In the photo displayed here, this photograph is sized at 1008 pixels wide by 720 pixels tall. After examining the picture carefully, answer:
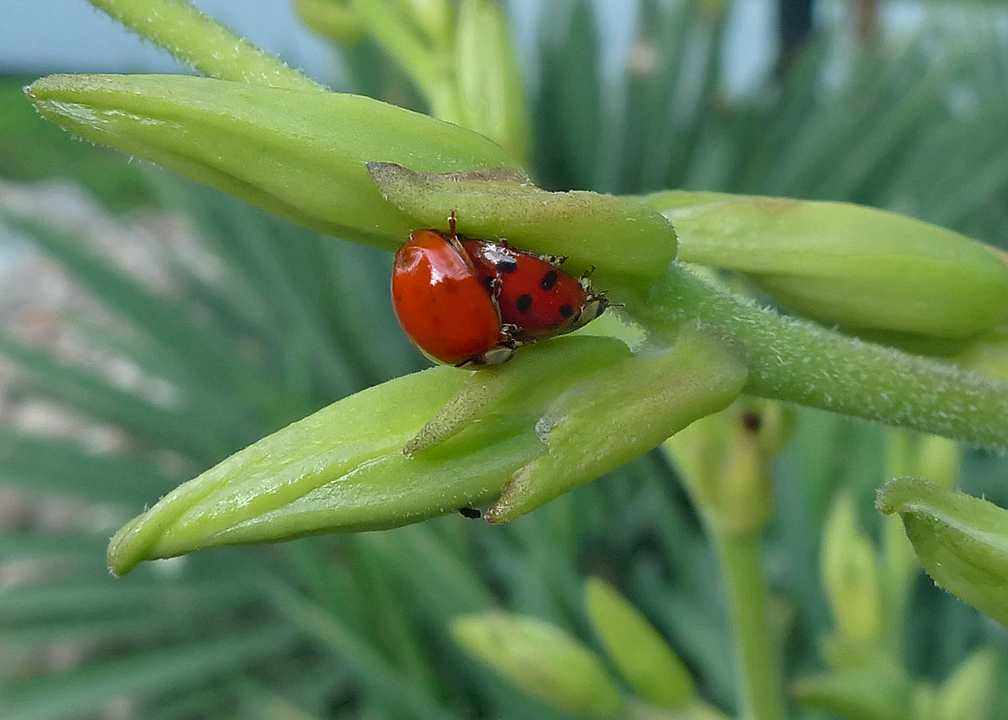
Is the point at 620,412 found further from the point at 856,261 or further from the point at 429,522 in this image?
the point at 429,522

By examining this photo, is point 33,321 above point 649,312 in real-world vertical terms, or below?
below

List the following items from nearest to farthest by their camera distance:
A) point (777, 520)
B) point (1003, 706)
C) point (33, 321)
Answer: point (1003, 706) → point (777, 520) → point (33, 321)

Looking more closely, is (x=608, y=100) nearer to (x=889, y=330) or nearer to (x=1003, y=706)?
(x=1003, y=706)

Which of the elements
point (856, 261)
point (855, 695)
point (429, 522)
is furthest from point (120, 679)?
point (856, 261)

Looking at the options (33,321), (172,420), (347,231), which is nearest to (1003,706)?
(347,231)

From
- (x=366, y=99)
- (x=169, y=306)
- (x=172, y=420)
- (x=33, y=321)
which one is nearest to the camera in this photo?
(x=366, y=99)

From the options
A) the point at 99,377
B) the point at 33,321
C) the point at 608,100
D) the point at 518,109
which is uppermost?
the point at 518,109

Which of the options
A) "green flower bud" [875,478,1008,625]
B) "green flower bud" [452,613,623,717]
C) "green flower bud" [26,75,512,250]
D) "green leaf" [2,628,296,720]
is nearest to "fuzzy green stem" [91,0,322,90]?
"green flower bud" [26,75,512,250]
